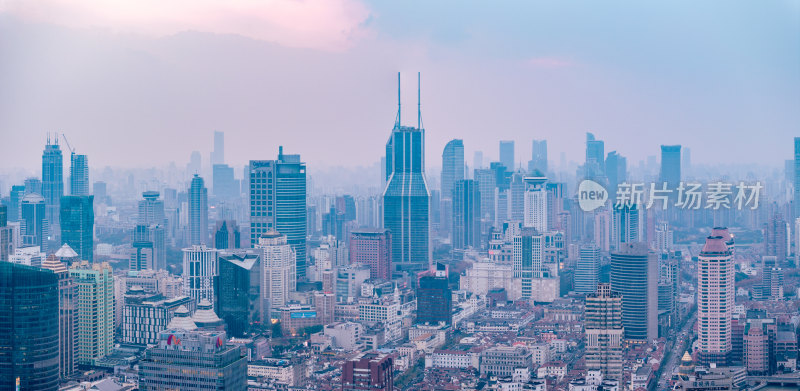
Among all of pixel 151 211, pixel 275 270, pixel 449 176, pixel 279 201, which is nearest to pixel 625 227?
pixel 275 270

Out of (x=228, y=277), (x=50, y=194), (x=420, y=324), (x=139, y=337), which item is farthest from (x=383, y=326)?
(x=50, y=194)

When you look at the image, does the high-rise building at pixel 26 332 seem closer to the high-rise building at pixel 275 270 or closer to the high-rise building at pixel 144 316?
the high-rise building at pixel 144 316

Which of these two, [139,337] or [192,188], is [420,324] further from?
[192,188]

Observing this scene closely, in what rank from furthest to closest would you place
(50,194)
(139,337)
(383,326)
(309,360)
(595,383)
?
(50,194)
(383,326)
(139,337)
(309,360)
(595,383)

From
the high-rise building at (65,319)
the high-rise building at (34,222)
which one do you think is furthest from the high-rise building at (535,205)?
the high-rise building at (65,319)

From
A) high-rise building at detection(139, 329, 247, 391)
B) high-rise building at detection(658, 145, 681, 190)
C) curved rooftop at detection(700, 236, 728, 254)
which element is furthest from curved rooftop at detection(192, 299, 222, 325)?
curved rooftop at detection(700, 236, 728, 254)

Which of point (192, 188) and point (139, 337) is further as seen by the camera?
point (192, 188)

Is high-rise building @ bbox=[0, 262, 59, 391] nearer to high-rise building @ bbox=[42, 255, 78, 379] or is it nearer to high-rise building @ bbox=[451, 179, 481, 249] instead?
high-rise building @ bbox=[42, 255, 78, 379]

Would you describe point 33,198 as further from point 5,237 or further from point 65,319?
point 65,319
